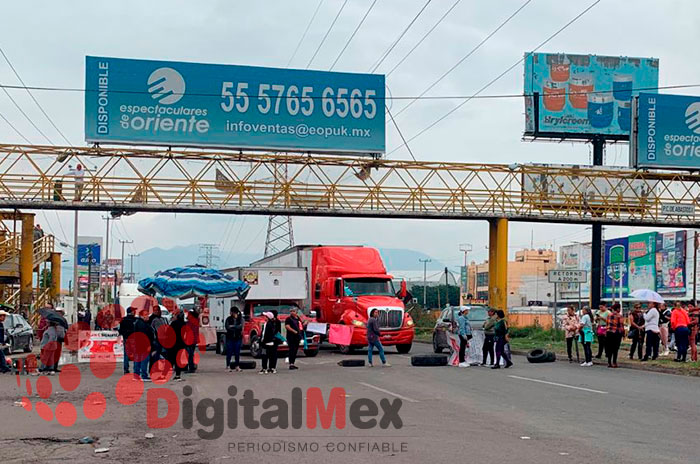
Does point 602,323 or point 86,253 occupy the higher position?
point 86,253

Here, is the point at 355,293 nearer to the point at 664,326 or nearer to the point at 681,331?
the point at 664,326

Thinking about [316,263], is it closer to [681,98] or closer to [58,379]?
[58,379]

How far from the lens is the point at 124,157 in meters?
34.1

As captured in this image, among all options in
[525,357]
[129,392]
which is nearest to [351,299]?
[525,357]

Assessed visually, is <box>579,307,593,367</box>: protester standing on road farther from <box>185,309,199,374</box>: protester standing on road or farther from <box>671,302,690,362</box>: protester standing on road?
<box>185,309,199,374</box>: protester standing on road

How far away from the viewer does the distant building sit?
387 ft

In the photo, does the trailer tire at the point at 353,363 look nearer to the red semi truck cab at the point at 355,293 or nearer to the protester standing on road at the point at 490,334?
the protester standing on road at the point at 490,334

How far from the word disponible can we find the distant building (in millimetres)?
98060

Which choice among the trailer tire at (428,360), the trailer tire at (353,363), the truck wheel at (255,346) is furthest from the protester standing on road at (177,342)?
the truck wheel at (255,346)

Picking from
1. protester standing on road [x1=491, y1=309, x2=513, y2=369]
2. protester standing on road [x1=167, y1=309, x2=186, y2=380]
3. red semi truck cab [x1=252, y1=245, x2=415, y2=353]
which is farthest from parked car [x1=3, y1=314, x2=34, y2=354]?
protester standing on road [x1=491, y1=309, x2=513, y2=369]

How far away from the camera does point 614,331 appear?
969 inches

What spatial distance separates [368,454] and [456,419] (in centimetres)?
342

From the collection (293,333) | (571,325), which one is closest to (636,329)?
(571,325)

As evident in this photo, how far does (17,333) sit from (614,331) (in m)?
19.8
